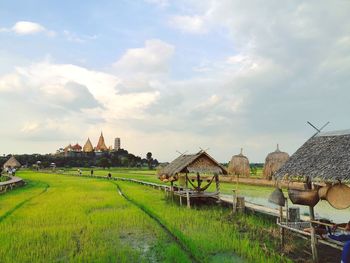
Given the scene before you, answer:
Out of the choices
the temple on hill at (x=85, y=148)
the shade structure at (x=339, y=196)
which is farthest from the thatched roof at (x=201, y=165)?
the temple on hill at (x=85, y=148)

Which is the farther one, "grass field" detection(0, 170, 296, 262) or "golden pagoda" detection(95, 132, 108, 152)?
"golden pagoda" detection(95, 132, 108, 152)

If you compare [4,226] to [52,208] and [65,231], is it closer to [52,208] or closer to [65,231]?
[65,231]

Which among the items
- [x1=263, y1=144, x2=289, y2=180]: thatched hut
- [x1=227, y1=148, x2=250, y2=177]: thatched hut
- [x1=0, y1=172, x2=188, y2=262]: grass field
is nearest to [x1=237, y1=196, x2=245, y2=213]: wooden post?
[x1=263, y1=144, x2=289, y2=180]: thatched hut

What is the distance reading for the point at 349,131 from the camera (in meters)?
7.72

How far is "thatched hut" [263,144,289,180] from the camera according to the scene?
15.5 m

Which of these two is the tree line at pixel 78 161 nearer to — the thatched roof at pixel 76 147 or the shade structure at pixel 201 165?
the thatched roof at pixel 76 147

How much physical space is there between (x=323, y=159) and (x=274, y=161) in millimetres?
8332

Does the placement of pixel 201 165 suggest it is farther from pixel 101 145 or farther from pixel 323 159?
pixel 101 145

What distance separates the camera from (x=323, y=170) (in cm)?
728

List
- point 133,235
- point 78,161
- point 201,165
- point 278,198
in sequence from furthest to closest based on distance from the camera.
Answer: point 78,161, point 201,165, point 133,235, point 278,198

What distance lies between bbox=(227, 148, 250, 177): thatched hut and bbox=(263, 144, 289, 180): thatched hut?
4723mm

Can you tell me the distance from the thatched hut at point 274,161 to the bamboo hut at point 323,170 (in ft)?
23.0

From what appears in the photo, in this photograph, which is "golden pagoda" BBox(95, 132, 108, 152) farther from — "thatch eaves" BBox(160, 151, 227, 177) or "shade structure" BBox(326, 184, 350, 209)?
"shade structure" BBox(326, 184, 350, 209)

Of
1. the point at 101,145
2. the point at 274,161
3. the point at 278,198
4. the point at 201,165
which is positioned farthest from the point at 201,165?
the point at 101,145
